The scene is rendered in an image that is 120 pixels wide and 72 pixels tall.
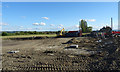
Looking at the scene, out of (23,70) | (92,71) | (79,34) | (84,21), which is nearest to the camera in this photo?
(92,71)

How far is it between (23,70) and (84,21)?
66.6 m

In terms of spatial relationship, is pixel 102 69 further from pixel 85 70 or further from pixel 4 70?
pixel 4 70

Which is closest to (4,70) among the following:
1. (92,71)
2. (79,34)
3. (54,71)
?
(54,71)

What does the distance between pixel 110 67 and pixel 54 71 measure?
265cm

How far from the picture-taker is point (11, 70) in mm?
4652

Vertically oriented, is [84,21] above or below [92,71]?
above

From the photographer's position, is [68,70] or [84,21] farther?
[84,21]

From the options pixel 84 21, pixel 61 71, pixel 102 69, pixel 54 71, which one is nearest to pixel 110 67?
pixel 102 69

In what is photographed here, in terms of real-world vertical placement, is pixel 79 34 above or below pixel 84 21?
below

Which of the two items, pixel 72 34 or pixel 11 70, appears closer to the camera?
pixel 11 70

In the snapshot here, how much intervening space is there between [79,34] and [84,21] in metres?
38.9

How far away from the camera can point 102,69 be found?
4332 mm

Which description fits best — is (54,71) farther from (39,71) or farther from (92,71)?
(92,71)

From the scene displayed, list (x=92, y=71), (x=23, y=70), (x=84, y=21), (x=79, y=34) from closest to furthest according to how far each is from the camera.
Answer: (x=92, y=71) < (x=23, y=70) < (x=79, y=34) < (x=84, y=21)
